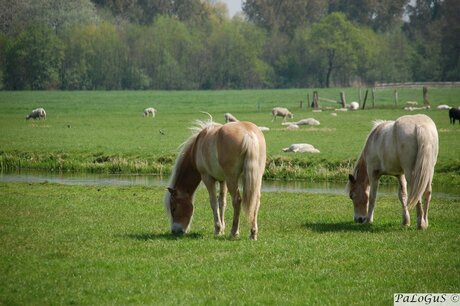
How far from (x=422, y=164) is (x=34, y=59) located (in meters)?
89.1

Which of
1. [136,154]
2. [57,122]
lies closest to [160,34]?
Answer: [57,122]

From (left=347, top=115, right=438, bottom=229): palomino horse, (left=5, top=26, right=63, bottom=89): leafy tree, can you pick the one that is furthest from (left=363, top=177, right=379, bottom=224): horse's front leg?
(left=5, top=26, right=63, bottom=89): leafy tree

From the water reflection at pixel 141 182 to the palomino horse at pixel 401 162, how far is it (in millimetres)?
6417

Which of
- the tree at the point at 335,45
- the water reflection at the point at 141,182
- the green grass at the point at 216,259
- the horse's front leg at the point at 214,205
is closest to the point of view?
the green grass at the point at 216,259

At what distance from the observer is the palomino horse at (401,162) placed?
14945 mm

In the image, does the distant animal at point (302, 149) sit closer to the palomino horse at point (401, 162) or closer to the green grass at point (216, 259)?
the green grass at point (216, 259)

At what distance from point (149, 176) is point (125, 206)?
9.48 meters

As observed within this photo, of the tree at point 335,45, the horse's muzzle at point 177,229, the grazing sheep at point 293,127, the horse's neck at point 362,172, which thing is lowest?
the grazing sheep at point 293,127

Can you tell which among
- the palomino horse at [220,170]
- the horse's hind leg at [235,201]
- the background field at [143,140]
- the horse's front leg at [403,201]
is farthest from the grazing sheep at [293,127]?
the horse's hind leg at [235,201]

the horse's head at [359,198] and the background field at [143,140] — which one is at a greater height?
the horse's head at [359,198]

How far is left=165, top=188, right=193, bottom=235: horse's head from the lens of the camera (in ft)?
48.9

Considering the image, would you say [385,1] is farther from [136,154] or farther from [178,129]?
[136,154]

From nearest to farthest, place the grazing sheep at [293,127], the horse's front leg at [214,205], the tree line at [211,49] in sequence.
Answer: the horse's front leg at [214,205], the grazing sheep at [293,127], the tree line at [211,49]

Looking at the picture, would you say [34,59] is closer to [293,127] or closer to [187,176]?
[293,127]
